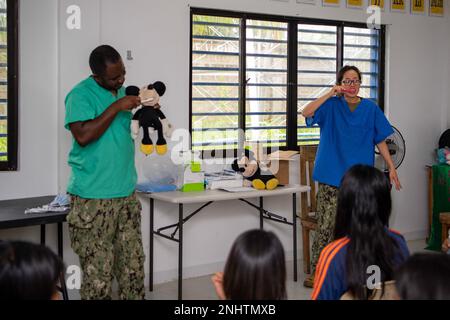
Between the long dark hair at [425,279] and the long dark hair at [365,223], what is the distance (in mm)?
441

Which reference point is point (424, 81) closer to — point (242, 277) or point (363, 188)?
point (363, 188)

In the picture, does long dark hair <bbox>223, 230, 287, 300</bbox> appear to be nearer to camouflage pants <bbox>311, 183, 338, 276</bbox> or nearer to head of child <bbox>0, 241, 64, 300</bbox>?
head of child <bbox>0, 241, 64, 300</bbox>

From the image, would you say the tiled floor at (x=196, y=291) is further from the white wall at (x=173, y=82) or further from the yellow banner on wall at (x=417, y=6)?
the yellow banner on wall at (x=417, y=6)

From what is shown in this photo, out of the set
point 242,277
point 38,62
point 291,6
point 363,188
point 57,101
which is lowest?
point 242,277

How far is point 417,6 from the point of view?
5297 millimetres

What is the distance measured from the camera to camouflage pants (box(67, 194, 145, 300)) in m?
2.77

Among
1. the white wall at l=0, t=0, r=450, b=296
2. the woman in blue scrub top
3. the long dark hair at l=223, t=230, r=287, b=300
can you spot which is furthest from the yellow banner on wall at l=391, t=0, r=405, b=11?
the long dark hair at l=223, t=230, r=287, b=300

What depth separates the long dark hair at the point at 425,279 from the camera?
133 cm

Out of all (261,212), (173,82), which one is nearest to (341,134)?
(261,212)

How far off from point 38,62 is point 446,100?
12.5 feet

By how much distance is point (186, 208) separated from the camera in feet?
13.8

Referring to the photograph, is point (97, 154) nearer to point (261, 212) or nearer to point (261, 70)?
point (261, 212)

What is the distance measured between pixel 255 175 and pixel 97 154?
1.52 m

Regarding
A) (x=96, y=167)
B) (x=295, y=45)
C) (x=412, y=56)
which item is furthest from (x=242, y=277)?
(x=412, y=56)
